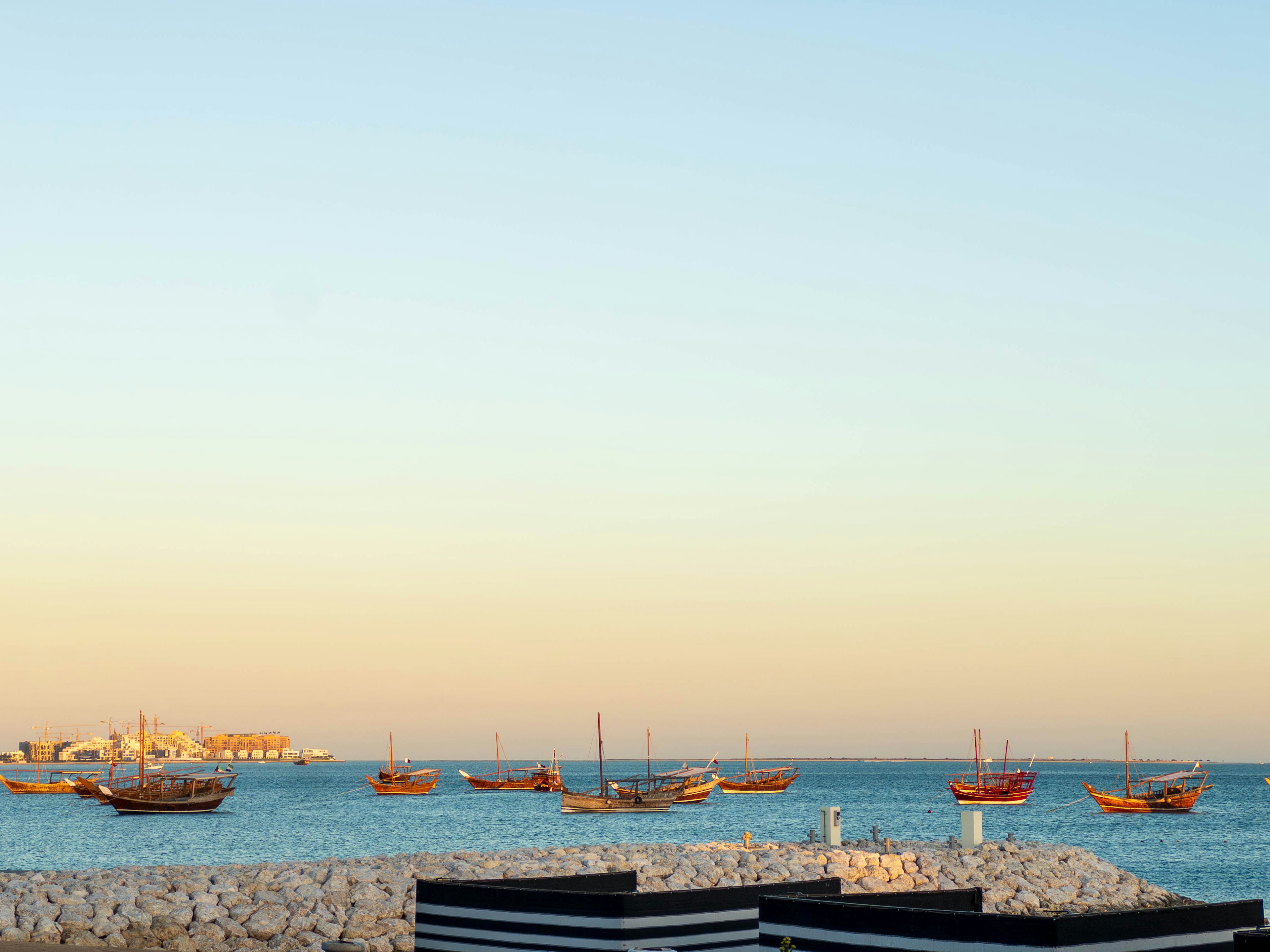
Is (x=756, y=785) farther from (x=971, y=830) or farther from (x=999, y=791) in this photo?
(x=971, y=830)

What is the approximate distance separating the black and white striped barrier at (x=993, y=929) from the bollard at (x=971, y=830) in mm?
24415

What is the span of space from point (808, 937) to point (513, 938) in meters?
3.72

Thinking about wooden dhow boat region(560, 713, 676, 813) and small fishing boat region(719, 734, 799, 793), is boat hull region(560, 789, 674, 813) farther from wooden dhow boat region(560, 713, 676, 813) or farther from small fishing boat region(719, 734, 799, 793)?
small fishing boat region(719, 734, 799, 793)

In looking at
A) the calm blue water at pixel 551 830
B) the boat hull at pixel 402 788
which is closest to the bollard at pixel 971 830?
the calm blue water at pixel 551 830

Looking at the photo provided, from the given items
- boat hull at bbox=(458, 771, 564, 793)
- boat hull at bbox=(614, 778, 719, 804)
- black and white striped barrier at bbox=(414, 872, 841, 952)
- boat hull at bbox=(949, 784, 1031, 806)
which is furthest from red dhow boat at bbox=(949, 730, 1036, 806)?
black and white striped barrier at bbox=(414, 872, 841, 952)

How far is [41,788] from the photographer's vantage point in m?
176

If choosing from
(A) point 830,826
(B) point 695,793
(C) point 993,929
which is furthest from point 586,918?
(B) point 695,793

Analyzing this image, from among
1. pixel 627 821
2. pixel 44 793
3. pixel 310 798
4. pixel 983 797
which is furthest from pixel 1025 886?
pixel 44 793

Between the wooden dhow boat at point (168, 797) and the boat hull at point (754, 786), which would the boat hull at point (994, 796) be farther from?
the wooden dhow boat at point (168, 797)

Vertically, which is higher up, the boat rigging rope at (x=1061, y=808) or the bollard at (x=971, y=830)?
the bollard at (x=971, y=830)

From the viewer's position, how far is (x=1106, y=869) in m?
41.7

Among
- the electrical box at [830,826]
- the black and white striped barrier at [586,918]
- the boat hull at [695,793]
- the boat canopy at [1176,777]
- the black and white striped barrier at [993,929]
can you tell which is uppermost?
the black and white striped barrier at [993,929]

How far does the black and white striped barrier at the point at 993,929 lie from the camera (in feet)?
41.4

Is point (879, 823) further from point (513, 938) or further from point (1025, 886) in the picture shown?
point (513, 938)
